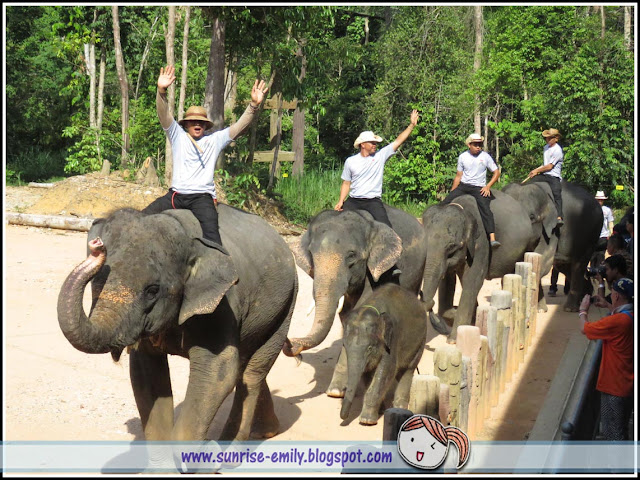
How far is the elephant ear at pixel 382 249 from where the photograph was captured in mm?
7641

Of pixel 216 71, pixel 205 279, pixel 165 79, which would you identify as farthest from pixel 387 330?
pixel 216 71

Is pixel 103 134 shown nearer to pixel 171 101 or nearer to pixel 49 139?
pixel 171 101

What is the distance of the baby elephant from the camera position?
6453 millimetres

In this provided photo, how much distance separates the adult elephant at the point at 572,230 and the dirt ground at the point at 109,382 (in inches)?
29.5

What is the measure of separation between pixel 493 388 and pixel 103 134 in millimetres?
13750

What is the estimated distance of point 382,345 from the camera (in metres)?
6.59

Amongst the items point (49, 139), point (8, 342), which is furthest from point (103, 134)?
point (8, 342)

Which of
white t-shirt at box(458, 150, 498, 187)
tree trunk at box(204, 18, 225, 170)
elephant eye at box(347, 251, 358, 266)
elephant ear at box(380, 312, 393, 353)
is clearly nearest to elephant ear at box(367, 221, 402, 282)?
elephant eye at box(347, 251, 358, 266)

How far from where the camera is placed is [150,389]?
5684mm

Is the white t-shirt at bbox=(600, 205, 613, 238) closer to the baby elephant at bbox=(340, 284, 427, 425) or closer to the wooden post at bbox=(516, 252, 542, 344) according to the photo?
the wooden post at bbox=(516, 252, 542, 344)

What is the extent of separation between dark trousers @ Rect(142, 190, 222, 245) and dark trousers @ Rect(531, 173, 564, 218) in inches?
306

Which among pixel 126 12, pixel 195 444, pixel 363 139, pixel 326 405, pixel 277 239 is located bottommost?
pixel 326 405

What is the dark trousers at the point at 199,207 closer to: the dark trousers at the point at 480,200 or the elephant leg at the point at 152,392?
the elephant leg at the point at 152,392

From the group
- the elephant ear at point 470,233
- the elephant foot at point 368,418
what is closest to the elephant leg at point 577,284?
the elephant ear at point 470,233
